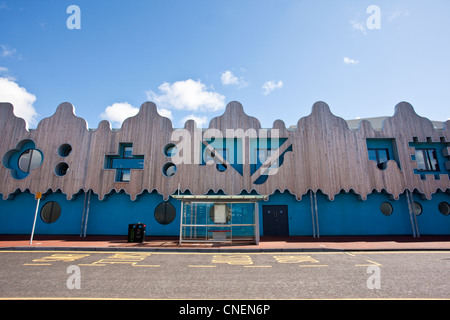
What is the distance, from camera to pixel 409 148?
16.7 m

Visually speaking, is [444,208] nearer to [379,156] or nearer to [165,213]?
[379,156]

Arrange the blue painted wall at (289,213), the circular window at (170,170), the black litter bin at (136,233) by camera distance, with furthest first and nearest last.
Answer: the circular window at (170,170) → the blue painted wall at (289,213) → the black litter bin at (136,233)

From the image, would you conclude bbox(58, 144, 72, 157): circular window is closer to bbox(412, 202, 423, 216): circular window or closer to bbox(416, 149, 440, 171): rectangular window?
bbox(412, 202, 423, 216): circular window

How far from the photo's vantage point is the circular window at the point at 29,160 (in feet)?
57.0

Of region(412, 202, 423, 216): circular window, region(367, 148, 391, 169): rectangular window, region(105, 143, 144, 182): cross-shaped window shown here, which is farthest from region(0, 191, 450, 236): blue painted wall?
region(367, 148, 391, 169): rectangular window

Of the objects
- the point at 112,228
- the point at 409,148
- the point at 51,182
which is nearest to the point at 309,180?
the point at 409,148

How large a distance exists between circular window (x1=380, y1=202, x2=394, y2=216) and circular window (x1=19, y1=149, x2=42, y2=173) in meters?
27.4

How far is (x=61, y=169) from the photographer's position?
1716cm

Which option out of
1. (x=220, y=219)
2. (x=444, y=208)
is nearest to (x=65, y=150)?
(x=220, y=219)

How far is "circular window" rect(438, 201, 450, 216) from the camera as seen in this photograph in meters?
16.8

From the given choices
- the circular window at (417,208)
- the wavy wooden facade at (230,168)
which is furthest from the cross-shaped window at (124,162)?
the circular window at (417,208)

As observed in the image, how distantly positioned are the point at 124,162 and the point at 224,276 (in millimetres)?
13748

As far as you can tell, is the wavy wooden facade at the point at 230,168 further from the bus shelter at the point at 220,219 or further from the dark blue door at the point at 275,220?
the dark blue door at the point at 275,220

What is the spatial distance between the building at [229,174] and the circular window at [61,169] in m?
0.09
